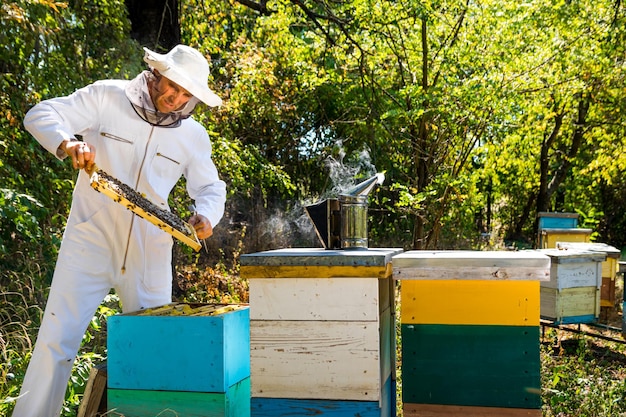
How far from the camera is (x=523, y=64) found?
7047mm

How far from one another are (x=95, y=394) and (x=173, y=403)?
1.59 feet

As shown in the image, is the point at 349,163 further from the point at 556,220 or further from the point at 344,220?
the point at 344,220

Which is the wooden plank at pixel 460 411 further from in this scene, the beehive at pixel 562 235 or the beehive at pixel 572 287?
the beehive at pixel 562 235

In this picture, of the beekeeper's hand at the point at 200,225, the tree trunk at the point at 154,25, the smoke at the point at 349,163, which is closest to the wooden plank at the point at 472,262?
the beekeeper's hand at the point at 200,225

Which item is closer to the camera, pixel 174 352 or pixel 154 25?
pixel 174 352

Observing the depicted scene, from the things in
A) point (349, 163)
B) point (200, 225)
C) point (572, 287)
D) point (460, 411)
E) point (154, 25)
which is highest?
point (154, 25)

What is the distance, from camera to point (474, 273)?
2.25 m

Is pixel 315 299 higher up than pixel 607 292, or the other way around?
pixel 315 299

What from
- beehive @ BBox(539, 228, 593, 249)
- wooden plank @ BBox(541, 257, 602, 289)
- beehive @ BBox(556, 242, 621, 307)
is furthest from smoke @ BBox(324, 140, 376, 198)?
wooden plank @ BBox(541, 257, 602, 289)

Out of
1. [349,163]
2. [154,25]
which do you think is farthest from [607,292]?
[154,25]

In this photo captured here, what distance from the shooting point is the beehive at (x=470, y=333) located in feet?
7.39

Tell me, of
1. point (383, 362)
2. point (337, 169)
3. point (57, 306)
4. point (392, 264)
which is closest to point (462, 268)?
point (392, 264)

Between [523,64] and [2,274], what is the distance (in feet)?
17.4

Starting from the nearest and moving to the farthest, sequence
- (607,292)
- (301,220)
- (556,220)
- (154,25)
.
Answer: (154,25) → (607,292) → (301,220) → (556,220)
